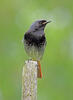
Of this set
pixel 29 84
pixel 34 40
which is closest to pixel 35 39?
pixel 34 40

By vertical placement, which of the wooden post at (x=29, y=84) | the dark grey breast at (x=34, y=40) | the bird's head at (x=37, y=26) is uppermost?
the bird's head at (x=37, y=26)

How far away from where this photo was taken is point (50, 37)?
10461 mm

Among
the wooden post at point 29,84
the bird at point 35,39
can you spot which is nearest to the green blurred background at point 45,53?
the bird at point 35,39

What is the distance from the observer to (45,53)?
412 inches

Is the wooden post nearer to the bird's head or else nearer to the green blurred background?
the bird's head

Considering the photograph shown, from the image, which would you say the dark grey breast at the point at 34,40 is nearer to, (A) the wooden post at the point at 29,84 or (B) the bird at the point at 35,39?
(B) the bird at the point at 35,39

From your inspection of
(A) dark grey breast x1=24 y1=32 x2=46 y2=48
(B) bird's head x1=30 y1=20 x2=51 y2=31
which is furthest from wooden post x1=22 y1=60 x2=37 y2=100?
(B) bird's head x1=30 y1=20 x2=51 y2=31

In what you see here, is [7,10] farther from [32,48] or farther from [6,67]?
[32,48]

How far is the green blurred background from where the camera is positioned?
392 inches

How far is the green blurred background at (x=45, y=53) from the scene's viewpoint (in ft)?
32.7

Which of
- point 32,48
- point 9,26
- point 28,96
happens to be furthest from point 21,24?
point 28,96

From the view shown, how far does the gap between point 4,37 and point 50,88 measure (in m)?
1.44

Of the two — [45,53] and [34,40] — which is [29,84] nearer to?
[34,40]

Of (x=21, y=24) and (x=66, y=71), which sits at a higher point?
Result: (x=21, y=24)
